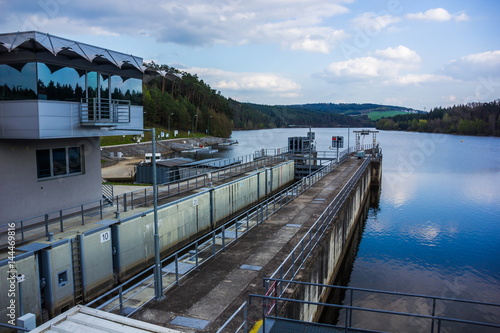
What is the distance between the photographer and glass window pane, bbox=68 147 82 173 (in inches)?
691

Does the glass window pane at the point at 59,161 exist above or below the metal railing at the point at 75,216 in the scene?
above

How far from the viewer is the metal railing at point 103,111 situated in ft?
53.5

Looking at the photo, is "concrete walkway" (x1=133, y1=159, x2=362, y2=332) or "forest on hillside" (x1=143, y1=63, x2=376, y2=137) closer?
"concrete walkway" (x1=133, y1=159, x2=362, y2=332)

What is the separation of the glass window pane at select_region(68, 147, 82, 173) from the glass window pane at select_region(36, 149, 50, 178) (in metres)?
1.25

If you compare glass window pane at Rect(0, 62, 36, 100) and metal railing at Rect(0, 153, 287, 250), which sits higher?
glass window pane at Rect(0, 62, 36, 100)

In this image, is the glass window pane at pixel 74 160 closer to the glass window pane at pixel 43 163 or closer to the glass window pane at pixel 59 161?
the glass window pane at pixel 59 161

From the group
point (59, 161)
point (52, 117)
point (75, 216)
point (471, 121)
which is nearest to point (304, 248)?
point (75, 216)

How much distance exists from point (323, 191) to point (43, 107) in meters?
20.1

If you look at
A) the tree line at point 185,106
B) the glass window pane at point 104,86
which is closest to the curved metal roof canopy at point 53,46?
the glass window pane at point 104,86

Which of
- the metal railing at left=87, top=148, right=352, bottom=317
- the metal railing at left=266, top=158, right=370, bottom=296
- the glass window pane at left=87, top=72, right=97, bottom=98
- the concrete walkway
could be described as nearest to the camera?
the concrete walkway

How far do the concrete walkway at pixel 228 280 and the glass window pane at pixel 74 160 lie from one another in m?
7.97

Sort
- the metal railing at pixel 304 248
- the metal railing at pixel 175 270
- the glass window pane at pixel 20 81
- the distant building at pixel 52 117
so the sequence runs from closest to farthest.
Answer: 1. the metal railing at pixel 175 270
2. the metal railing at pixel 304 248
3. the distant building at pixel 52 117
4. the glass window pane at pixel 20 81

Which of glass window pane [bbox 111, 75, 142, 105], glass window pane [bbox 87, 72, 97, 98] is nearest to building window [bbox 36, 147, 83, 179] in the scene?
glass window pane [bbox 87, 72, 97, 98]

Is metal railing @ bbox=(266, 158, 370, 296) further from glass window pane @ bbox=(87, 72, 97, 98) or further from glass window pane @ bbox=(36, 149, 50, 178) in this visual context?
glass window pane @ bbox=(87, 72, 97, 98)
